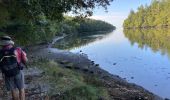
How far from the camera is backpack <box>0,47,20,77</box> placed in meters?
11.4

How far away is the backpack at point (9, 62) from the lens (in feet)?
37.4

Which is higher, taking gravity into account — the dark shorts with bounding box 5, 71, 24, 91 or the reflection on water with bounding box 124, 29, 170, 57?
the dark shorts with bounding box 5, 71, 24, 91

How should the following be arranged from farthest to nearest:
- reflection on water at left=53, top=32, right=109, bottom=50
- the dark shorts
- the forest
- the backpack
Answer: the forest
reflection on water at left=53, top=32, right=109, bottom=50
the dark shorts
the backpack

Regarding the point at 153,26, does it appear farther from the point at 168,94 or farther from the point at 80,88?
the point at 80,88

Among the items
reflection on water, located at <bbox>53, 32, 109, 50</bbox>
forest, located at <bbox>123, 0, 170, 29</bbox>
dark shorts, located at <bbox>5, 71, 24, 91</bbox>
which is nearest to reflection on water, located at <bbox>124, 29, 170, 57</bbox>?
reflection on water, located at <bbox>53, 32, 109, 50</bbox>

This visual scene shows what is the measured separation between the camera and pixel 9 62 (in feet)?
37.7

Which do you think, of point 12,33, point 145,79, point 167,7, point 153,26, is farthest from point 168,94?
point 153,26

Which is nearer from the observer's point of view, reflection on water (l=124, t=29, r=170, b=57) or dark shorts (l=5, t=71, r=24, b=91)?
dark shorts (l=5, t=71, r=24, b=91)

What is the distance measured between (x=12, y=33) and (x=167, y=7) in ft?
434

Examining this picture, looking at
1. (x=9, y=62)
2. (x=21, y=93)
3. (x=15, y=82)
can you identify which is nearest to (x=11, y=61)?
(x=9, y=62)

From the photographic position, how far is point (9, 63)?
1148 cm

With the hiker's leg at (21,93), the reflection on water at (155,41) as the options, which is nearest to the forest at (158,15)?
the reflection on water at (155,41)

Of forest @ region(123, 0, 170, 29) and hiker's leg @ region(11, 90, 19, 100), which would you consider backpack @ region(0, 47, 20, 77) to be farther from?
forest @ region(123, 0, 170, 29)

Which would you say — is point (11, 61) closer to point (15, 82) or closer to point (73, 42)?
point (15, 82)
